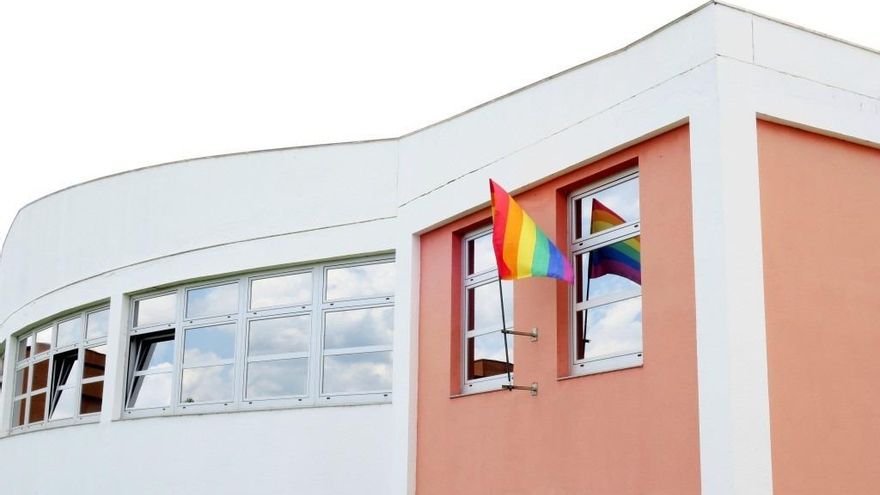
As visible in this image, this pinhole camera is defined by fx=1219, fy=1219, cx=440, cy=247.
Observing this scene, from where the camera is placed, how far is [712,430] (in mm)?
7031

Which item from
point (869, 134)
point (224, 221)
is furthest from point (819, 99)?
point (224, 221)

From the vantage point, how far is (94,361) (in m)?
13.9

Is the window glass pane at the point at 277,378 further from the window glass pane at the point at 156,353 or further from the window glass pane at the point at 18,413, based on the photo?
the window glass pane at the point at 18,413

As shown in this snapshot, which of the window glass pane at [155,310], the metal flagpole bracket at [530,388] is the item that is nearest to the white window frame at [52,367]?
the window glass pane at [155,310]

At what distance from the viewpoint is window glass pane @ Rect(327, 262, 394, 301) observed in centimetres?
1135

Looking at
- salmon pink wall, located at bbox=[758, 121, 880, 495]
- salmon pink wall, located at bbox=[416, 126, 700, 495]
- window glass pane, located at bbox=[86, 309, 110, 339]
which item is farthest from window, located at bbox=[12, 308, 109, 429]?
salmon pink wall, located at bbox=[758, 121, 880, 495]

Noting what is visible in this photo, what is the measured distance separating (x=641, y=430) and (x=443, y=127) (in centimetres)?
376

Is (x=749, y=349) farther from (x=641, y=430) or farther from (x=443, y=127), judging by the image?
(x=443, y=127)

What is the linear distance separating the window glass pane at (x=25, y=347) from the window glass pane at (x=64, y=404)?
1.43m

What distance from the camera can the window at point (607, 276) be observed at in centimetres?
820

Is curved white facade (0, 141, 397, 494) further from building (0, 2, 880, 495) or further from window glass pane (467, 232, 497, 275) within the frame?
window glass pane (467, 232, 497, 275)

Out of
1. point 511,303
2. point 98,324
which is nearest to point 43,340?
point 98,324

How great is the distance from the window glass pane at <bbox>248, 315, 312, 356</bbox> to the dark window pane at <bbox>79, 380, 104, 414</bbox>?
2691 mm

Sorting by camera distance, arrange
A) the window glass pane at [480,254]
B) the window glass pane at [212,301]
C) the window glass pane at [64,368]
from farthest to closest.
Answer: the window glass pane at [64,368]
the window glass pane at [212,301]
the window glass pane at [480,254]
